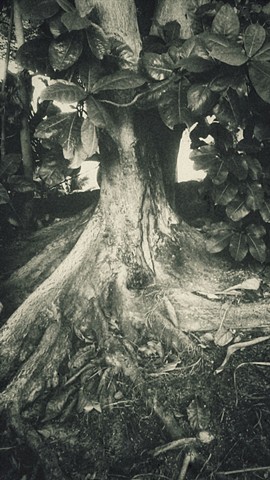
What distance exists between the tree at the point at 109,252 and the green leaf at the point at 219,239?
14 centimetres

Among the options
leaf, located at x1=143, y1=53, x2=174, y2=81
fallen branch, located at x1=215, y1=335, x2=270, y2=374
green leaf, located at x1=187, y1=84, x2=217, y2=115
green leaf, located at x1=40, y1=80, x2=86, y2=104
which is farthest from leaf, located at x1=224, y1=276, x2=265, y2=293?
green leaf, located at x1=40, y1=80, x2=86, y2=104

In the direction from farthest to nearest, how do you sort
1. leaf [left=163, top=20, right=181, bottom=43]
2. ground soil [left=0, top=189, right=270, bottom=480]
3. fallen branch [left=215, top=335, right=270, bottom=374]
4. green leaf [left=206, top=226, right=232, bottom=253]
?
1. green leaf [left=206, top=226, right=232, bottom=253]
2. leaf [left=163, top=20, right=181, bottom=43]
3. fallen branch [left=215, top=335, right=270, bottom=374]
4. ground soil [left=0, top=189, right=270, bottom=480]

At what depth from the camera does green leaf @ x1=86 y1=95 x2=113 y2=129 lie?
80.0 inches

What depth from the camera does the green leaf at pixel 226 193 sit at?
100 inches

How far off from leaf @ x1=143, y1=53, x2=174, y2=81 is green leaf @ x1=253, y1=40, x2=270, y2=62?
483 millimetres

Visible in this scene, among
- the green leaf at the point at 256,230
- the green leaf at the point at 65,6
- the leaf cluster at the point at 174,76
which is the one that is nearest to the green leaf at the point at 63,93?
the leaf cluster at the point at 174,76

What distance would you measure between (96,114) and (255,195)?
3.90 feet

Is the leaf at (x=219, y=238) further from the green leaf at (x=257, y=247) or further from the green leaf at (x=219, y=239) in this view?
the green leaf at (x=257, y=247)

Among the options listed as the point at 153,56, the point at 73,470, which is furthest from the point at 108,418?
the point at 153,56

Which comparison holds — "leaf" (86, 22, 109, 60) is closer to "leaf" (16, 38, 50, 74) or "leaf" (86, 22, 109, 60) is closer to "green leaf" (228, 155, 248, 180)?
"leaf" (16, 38, 50, 74)

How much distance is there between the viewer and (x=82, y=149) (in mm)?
2162

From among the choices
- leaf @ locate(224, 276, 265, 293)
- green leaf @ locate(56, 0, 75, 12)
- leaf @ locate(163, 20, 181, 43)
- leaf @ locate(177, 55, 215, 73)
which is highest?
green leaf @ locate(56, 0, 75, 12)

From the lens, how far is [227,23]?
1.98m

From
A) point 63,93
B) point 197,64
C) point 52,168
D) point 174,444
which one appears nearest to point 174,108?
point 197,64
